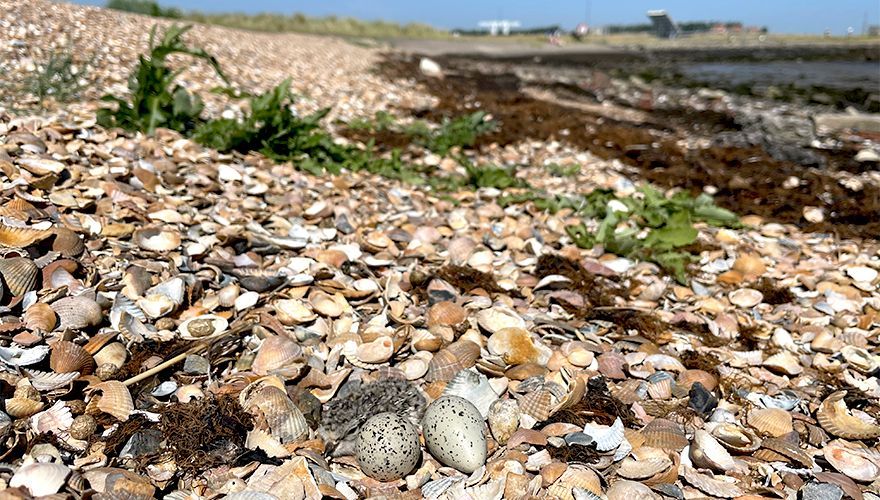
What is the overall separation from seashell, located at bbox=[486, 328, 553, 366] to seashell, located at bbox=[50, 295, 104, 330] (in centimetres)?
158

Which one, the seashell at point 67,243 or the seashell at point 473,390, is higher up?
the seashell at point 67,243

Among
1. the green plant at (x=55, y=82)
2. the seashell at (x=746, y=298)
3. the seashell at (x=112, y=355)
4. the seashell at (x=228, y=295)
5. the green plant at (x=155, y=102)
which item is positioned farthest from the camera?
the green plant at (x=55, y=82)

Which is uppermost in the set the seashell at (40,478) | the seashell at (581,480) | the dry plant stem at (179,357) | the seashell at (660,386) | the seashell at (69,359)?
the seashell at (69,359)

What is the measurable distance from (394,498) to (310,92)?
7325mm

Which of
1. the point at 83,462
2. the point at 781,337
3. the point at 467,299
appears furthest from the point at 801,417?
the point at 83,462

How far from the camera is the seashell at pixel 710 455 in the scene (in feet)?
6.95

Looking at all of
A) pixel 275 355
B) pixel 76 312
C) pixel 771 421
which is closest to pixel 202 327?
pixel 275 355

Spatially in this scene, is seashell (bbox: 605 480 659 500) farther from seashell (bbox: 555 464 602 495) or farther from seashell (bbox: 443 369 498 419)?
seashell (bbox: 443 369 498 419)

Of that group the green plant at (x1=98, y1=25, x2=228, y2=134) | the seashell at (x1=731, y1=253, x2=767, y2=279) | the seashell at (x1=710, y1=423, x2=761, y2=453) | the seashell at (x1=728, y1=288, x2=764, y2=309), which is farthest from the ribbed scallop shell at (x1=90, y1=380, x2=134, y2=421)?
the seashell at (x1=731, y1=253, x2=767, y2=279)

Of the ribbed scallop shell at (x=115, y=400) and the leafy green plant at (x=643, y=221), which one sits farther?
the leafy green plant at (x=643, y=221)

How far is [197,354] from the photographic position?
2.43 m

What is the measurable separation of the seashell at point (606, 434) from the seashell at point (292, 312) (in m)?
1.27

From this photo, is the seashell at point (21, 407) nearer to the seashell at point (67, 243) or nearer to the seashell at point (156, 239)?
the seashell at point (67, 243)

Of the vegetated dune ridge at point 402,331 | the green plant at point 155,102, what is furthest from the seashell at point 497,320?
the green plant at point 155,102
